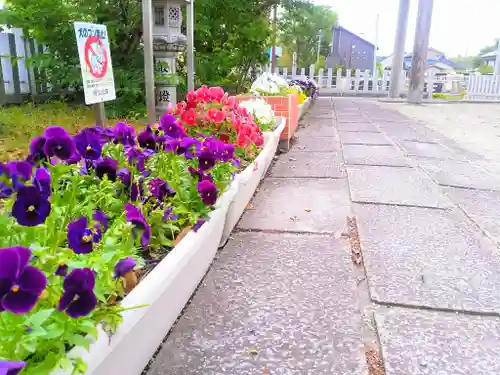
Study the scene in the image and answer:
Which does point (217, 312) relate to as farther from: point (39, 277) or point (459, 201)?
point (459, 201)

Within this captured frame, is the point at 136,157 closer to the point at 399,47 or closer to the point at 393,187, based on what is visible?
the point at 393,187

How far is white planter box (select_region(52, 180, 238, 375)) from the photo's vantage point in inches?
37.8

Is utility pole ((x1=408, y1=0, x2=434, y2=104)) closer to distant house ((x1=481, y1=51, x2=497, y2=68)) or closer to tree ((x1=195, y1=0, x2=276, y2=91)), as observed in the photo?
tree ((x1=195, y1=0, x2=276, y2=91))

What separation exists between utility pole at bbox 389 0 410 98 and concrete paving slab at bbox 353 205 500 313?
44.3 ft

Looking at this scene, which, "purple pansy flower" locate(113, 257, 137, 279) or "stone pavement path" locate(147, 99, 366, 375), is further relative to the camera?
"stone pavement path" locate(147, 99, 366, 375)

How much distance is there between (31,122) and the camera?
4.27m

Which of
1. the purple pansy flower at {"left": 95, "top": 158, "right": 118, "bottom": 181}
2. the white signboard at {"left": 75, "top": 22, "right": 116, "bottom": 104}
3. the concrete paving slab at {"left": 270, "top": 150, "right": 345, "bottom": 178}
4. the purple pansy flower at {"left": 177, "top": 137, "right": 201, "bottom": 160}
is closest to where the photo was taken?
the purple pansy flower at {"left": 95, "top": 158, "right": 118, "bottom": 181}

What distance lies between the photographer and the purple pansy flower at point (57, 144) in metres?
1.25

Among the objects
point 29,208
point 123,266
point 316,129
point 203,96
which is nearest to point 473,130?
point 316,129

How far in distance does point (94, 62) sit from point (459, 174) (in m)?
3.11

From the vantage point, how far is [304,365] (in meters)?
1.37

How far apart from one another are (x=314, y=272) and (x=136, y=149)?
91 centimetres

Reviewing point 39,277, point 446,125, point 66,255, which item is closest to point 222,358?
point 66,255

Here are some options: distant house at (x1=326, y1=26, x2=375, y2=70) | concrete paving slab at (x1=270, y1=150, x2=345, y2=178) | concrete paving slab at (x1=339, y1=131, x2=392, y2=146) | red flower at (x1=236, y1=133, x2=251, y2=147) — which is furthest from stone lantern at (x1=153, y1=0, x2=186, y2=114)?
distant house at (x1=326, y1=26, x2=375, y2=70)
